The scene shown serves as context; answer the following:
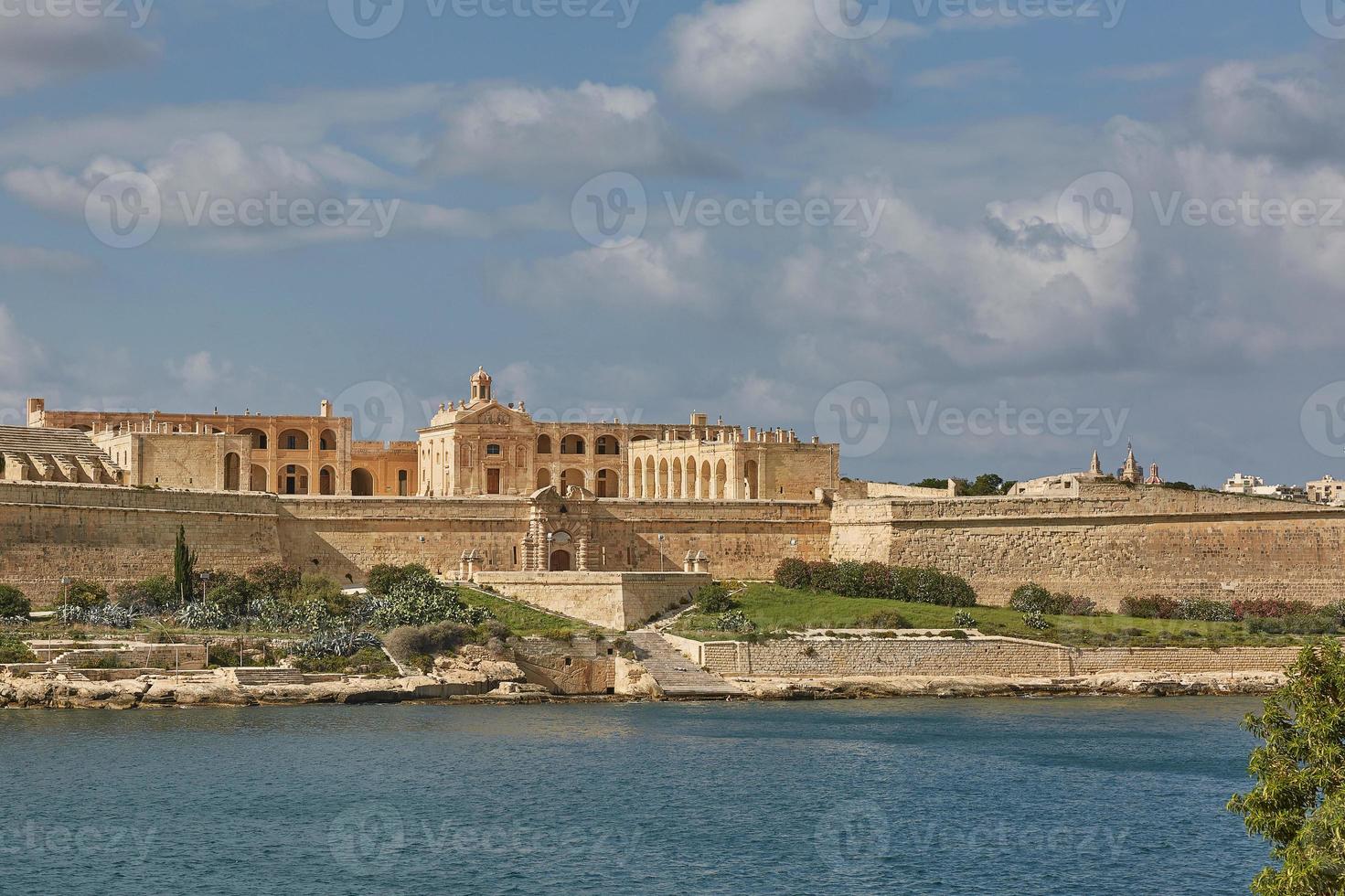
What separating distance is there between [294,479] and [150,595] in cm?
1938

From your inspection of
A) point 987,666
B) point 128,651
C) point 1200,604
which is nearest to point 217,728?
point 128,651

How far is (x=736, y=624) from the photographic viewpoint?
46.2 metres

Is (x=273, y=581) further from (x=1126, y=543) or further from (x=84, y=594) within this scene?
(x=1126, y=543)

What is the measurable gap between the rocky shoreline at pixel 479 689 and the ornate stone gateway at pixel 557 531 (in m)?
9.29

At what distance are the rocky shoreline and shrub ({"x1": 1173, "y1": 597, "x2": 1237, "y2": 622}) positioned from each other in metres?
4.27

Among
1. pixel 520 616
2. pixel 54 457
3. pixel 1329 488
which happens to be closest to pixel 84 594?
pixel 520 616

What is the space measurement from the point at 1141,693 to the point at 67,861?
27797 millimetres

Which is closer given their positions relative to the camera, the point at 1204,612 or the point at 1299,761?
the point at 1299,761

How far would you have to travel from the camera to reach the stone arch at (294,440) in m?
63.8

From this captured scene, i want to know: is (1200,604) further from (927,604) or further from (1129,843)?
(1129,843)

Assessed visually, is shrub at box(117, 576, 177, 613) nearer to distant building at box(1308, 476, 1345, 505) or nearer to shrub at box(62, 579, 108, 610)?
shrub at box(62, 579, 108, 610)

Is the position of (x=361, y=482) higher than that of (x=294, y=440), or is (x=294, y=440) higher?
(x=294, y=440)

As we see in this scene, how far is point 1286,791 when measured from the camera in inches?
699

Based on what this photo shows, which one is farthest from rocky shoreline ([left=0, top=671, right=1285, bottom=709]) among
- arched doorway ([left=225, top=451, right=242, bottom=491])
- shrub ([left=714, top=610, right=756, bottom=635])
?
arched doorway ([left=225, top=451, right=242, bottom=491])
